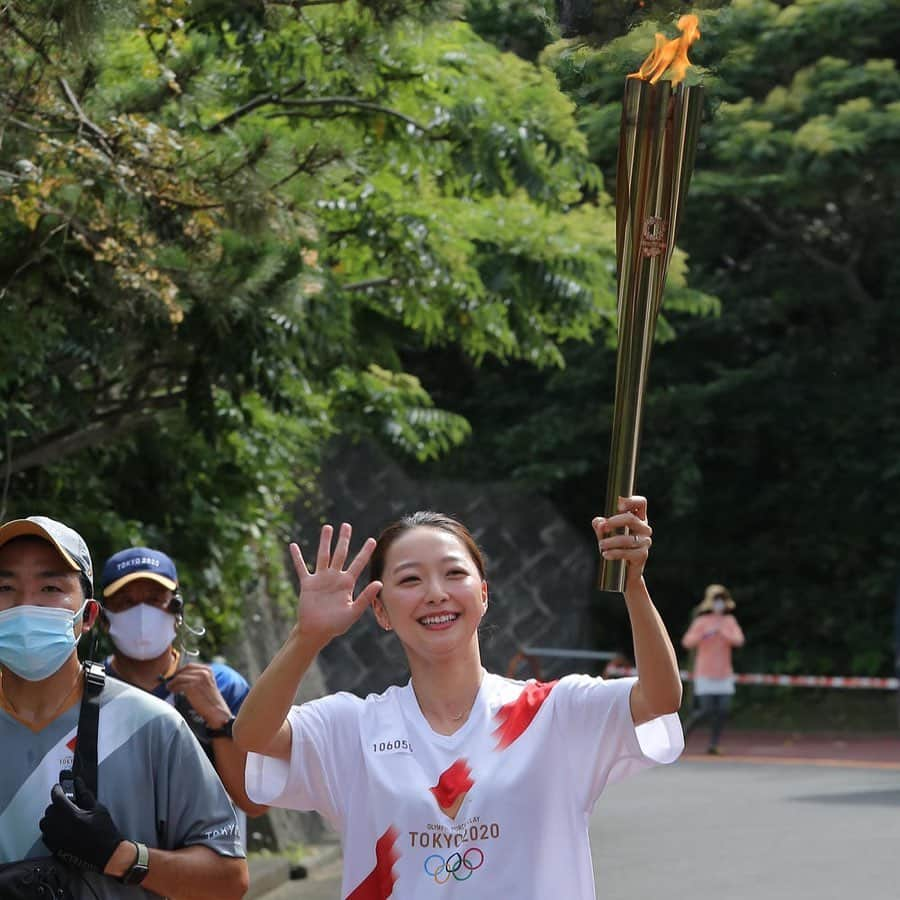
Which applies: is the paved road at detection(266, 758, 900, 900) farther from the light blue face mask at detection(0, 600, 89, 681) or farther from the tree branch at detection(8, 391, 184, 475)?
the light blue face mask at detection(0, 600, 89, 681)

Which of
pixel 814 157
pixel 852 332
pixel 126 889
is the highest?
pixel 814 157

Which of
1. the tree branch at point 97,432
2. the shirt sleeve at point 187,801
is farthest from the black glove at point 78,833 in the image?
the tree branch at point 97,432

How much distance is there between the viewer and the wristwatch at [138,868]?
147 inches

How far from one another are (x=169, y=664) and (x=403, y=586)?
2178 millimetres

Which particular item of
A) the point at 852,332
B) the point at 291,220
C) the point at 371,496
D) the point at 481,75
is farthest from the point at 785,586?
the point at 291,220

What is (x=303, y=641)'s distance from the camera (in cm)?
364

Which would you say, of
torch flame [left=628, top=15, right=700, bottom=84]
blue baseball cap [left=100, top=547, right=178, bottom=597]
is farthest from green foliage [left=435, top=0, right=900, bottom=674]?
torch flame [left=628, top=15, right=700, bottom=84]

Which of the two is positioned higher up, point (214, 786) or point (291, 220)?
point (291, 220)

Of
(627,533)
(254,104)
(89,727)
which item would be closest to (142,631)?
(89,727)

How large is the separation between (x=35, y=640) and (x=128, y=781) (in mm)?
357

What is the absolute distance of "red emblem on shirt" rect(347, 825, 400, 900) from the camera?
12.2 ft

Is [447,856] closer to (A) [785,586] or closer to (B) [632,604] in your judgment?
(B) [632,604]

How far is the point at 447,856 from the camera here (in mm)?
3664

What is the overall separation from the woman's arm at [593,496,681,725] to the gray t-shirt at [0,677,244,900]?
0.94 metres
